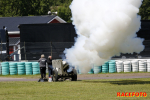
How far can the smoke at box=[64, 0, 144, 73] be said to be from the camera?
17562mm

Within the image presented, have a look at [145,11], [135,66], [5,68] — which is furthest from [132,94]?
[145,11]

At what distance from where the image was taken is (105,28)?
18.0 metres

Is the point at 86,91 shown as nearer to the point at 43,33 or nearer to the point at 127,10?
the point at 127,10

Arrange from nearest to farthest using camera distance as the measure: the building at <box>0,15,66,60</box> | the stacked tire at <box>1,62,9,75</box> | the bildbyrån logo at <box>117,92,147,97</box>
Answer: the bildbyrån logo at <box>117,92,147,97</box> < the stacked tire at <box>1,62,9,75</box> < the building at <box>0,15,66,60</box>

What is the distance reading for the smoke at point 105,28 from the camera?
17.6 m

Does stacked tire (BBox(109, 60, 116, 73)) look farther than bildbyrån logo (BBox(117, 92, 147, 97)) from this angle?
Yes

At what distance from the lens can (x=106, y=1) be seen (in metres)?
18.3

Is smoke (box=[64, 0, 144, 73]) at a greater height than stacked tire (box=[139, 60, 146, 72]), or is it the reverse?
smoke (box=[64, 0, 144, 73])

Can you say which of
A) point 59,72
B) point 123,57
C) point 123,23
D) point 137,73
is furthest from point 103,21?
point 123,57

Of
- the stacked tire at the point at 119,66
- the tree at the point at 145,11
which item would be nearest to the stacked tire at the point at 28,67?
the stacked tire at the point at 119,66

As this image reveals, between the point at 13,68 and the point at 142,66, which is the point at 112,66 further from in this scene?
the point at 13,68

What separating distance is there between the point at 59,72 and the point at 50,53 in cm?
964

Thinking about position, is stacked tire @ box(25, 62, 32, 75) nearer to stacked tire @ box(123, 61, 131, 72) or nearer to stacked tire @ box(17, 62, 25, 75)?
stacked tire @ box(17, 62, 25, 75)

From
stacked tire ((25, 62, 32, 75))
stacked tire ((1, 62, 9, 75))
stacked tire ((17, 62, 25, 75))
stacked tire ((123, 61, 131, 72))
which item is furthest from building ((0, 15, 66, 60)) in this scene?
stacked tire ((123, 61, 131, 72))
